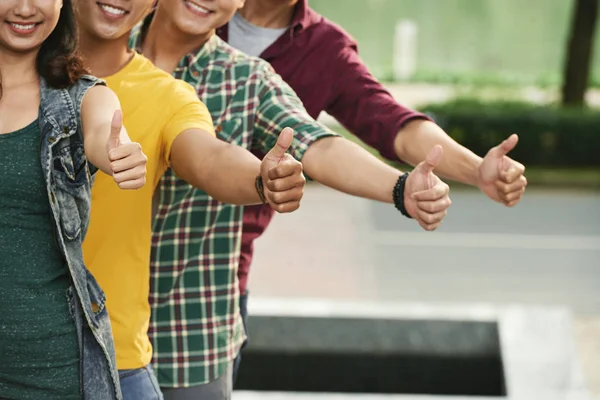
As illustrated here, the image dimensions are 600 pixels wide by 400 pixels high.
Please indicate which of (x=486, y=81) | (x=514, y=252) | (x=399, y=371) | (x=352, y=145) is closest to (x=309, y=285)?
(x=514, y=252)

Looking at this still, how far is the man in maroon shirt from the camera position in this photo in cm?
295

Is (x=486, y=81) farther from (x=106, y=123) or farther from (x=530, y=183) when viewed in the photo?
(x=106, y=123)

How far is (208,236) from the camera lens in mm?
2840

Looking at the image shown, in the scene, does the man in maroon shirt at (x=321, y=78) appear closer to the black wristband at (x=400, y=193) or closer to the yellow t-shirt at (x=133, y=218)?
the black wristband at (x=400, y=193)

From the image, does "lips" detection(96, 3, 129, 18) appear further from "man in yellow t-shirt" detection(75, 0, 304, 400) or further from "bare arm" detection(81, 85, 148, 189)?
"bare arm" detection(81, 85, 148, 189)

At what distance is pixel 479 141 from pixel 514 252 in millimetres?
4100

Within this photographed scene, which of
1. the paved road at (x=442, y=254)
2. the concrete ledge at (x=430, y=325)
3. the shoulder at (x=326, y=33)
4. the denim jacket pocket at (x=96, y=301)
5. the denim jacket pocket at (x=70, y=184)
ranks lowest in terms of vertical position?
the paved road at (x=442, y=254)

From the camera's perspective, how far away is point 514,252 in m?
10.2

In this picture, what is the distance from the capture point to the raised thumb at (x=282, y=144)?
6.95 ft

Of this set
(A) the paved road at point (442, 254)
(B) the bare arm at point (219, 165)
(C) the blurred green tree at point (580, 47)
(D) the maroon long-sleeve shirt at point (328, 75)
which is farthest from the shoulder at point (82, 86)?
(C) the blurred green tree at point (580, 47)

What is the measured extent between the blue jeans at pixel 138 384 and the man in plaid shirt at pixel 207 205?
41cm

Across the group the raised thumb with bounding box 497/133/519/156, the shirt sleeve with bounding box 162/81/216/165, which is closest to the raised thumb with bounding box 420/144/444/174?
the raised thumb with bounding box 497/133/519/156

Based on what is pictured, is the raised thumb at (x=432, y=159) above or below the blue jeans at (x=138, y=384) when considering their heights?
above

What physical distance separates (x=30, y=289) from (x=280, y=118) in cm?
77
